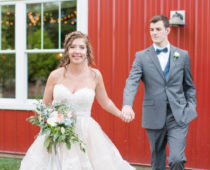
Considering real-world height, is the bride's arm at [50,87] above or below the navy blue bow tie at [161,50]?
below

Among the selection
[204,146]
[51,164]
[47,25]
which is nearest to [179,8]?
[204,146]

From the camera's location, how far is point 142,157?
5613 mm

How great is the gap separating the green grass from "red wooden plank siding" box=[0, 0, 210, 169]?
4.89 ft

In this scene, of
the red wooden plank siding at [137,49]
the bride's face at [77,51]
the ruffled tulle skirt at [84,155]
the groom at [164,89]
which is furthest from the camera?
the red wooden plank siding at [137,49]

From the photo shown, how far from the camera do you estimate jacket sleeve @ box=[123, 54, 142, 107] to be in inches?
149

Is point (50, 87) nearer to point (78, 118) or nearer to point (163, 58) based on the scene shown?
point (78, 118)

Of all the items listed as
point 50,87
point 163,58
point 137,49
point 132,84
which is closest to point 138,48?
point 137,49

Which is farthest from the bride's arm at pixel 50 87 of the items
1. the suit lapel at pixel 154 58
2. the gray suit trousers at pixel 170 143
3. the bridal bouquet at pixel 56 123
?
the gray suit trousers at pixel 170 143

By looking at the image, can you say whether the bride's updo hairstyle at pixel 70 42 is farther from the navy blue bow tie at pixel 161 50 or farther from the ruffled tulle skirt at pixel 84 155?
the navy blue bow tie at pixel 161 50

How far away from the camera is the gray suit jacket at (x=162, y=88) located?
3916mm

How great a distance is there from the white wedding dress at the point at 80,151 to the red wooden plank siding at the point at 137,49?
6.33ft

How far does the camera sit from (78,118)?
3.61 meters

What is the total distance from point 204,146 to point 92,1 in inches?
110

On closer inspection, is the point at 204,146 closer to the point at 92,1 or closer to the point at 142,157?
the point at 142,157
